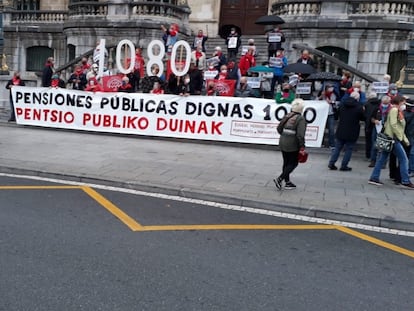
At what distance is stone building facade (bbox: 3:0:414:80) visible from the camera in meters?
17.1

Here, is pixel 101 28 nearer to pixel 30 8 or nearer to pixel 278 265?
pixel 30 8

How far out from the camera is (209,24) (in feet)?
77.0

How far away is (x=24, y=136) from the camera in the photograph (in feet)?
43.0

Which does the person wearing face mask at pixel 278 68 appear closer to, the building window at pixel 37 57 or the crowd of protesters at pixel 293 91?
the crowd of protesters at pixel 293 91

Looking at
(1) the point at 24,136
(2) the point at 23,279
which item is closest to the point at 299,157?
(2) the point at 23,279

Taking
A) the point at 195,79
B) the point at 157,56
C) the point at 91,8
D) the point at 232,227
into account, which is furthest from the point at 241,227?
the point at 91,8

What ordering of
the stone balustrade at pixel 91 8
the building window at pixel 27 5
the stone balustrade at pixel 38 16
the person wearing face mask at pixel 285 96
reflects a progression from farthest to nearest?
the building window at pixel 27 5
the stone balustrade at pixel 38 16
the stone balustrade at pixel 91 8
the person wearing face mask at pixel 285 96

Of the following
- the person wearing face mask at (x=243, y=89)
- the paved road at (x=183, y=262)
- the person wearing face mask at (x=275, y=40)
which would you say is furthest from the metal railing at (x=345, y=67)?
the paved road at (x=183, y=262)

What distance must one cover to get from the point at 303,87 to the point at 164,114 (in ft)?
12.6

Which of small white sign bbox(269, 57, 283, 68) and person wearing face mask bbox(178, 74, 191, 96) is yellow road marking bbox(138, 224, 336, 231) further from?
small white sign bbox(269, 57, 283, 68)

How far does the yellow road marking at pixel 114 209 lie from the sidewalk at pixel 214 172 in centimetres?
65

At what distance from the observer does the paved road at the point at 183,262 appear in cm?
406

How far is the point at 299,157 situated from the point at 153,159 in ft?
11.8

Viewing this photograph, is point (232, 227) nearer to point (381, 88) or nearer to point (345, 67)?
point (381, 88)
